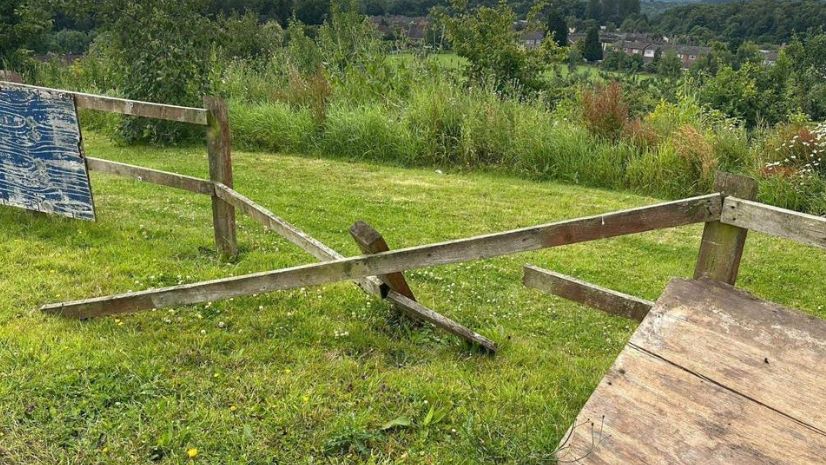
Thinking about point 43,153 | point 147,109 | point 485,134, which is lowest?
point 485,134

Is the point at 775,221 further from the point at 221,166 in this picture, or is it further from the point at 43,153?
the point at 43,153

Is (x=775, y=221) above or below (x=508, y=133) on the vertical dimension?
above

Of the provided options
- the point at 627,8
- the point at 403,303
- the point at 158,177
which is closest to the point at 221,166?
the point at 158,177

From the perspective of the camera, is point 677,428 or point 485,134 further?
point 485,134

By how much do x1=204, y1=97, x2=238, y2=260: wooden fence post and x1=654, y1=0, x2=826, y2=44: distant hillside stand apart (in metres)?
42.6

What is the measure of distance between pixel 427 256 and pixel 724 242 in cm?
140

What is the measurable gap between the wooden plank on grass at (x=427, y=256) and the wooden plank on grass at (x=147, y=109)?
1.73 m

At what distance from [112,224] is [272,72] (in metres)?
8.50

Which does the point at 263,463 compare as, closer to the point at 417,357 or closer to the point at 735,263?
the point at 417,357

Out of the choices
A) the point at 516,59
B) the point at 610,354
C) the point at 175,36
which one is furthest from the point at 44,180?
the point at 516,59

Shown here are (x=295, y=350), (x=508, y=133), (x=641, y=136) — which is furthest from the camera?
(x=508, y=133)

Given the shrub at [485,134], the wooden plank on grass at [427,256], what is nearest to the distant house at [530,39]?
the shrub at [485,134]

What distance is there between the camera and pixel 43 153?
561 centimetres

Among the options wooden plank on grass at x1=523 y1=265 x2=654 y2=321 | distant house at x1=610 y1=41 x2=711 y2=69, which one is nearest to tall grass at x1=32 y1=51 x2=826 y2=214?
wooden plank on grass at x1=523 y1=265 x2=654 y2=321
